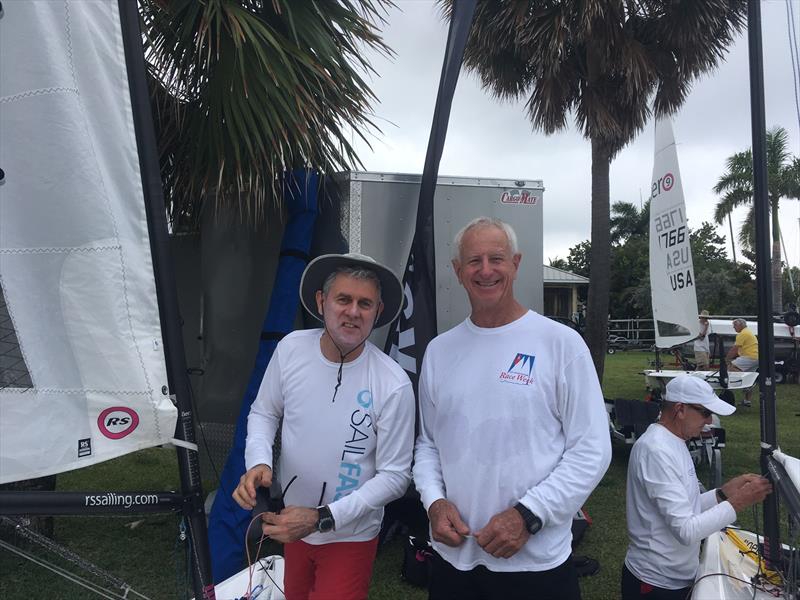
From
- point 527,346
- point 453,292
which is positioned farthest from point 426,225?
point 527,346

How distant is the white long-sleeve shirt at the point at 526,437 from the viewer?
5.97 feet

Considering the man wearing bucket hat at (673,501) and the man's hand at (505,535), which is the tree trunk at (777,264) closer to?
the man wearing bucket hat at (673,501)

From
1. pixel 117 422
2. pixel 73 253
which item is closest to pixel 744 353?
pixel 117 422

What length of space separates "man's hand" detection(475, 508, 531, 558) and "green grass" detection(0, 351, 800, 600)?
1.59 meters

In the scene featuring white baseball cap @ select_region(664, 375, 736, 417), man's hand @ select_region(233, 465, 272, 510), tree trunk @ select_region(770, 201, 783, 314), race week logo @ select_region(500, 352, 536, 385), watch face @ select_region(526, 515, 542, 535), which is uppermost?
tree trunk @ select_region(770, 201, 783, 314)

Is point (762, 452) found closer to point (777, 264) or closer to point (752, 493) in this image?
point (752, 493)

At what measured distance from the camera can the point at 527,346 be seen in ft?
6.29

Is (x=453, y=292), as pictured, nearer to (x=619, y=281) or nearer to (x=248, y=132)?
(x=248, y=132)

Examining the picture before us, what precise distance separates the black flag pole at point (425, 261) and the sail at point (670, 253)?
15.3 feet

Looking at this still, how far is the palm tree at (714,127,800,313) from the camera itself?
2606 cm

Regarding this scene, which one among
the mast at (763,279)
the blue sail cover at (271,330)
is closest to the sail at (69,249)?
the mast at (763,279)

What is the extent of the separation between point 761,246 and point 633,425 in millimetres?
3782

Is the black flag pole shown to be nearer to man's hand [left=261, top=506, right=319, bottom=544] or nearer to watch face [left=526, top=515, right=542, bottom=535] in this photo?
man's hand [left=261, top=506, right=319, bottom=544]

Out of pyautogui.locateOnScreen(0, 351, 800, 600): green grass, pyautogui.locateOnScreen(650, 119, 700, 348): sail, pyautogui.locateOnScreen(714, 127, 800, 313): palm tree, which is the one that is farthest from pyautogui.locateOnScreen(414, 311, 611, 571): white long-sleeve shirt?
pyautogui.locateOnScreen(714, 127, 800, 313): palm tree
